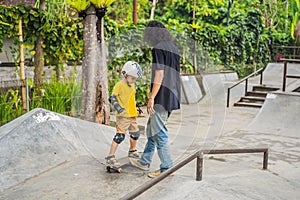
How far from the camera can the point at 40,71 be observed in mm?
7477

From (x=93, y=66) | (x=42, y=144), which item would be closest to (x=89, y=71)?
(x=93, y=66)

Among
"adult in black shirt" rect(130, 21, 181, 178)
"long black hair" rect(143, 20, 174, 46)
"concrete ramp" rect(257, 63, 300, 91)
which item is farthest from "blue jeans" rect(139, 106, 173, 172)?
"concrete ramp" rect(257, 63, 300, 91)

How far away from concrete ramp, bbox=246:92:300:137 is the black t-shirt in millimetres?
4224

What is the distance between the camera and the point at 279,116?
27.1 feet

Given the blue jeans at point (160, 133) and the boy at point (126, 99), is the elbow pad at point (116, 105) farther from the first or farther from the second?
the blue jeans at point (160, 133)

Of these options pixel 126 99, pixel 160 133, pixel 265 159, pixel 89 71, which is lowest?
pixel 265 159

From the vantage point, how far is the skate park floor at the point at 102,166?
376cm

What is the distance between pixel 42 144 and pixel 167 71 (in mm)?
1897

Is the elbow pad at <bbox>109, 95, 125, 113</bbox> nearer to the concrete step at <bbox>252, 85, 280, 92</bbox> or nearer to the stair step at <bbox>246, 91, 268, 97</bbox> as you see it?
the stair step at <bbox>246, 91, 268, 97</bbox>

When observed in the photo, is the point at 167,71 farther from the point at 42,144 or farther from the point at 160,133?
the point at 42,144

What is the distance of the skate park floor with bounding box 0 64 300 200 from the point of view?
3756 millimetres

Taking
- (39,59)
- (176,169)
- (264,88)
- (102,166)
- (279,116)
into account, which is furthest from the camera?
(264,88)

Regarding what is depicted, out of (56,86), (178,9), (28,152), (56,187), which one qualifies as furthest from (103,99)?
(178,9)

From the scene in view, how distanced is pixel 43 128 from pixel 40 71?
2878 millimetres
